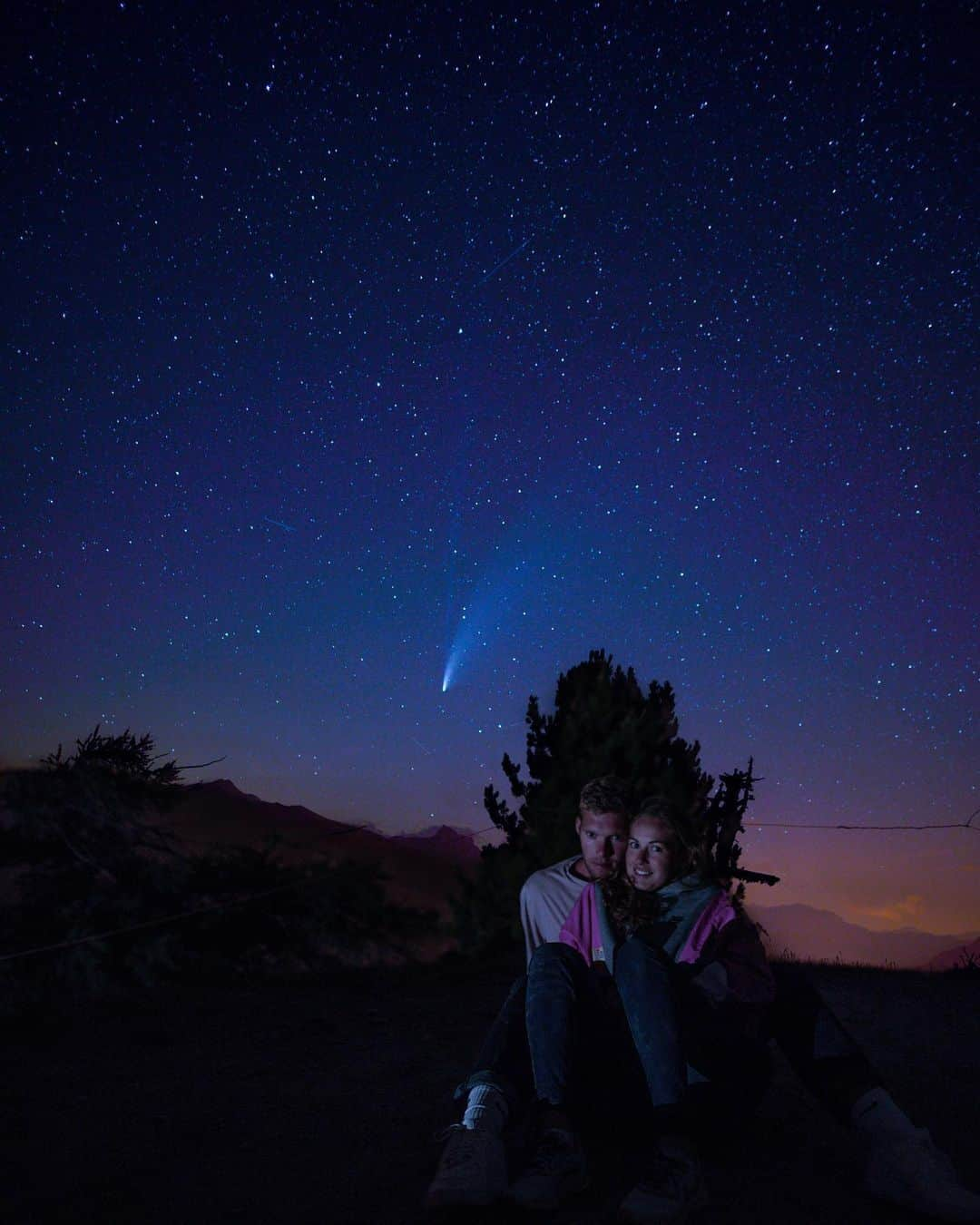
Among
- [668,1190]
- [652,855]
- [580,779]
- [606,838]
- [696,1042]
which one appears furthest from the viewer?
Answer: [580,779]

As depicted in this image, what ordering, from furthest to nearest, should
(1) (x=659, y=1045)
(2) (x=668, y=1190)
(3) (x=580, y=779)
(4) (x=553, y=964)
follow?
(3) (x=580, y=779) < (4) (x=553, y=964) < (1) (x=659, y=1045) < (2) (x=668, y=1190)

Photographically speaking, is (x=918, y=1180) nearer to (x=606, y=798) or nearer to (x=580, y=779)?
(x=606, y=798)

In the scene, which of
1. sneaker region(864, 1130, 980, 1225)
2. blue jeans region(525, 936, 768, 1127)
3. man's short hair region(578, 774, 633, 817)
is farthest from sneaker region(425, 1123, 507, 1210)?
man's short hair region(578, 774, 633, 817)

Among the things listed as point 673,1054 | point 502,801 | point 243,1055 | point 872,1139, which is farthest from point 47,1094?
point 502,801

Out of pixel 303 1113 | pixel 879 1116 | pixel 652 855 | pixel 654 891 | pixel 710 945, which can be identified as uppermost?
pixel 652 855

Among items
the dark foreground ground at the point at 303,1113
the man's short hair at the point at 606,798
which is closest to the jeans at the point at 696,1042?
the dark foreground ground at the point at 303,1113

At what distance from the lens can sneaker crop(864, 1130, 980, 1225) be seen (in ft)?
7.37

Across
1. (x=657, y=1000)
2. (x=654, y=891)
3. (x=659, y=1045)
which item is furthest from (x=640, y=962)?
(x=654, y=891)

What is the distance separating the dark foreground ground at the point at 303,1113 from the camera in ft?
8.02

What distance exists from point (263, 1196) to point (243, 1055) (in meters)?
1.94

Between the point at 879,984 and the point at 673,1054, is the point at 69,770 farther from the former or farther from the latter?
the point at 879,984

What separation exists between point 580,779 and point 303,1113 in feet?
19.0

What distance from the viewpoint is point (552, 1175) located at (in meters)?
2.29

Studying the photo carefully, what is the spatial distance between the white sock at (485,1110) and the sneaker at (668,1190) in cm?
44
